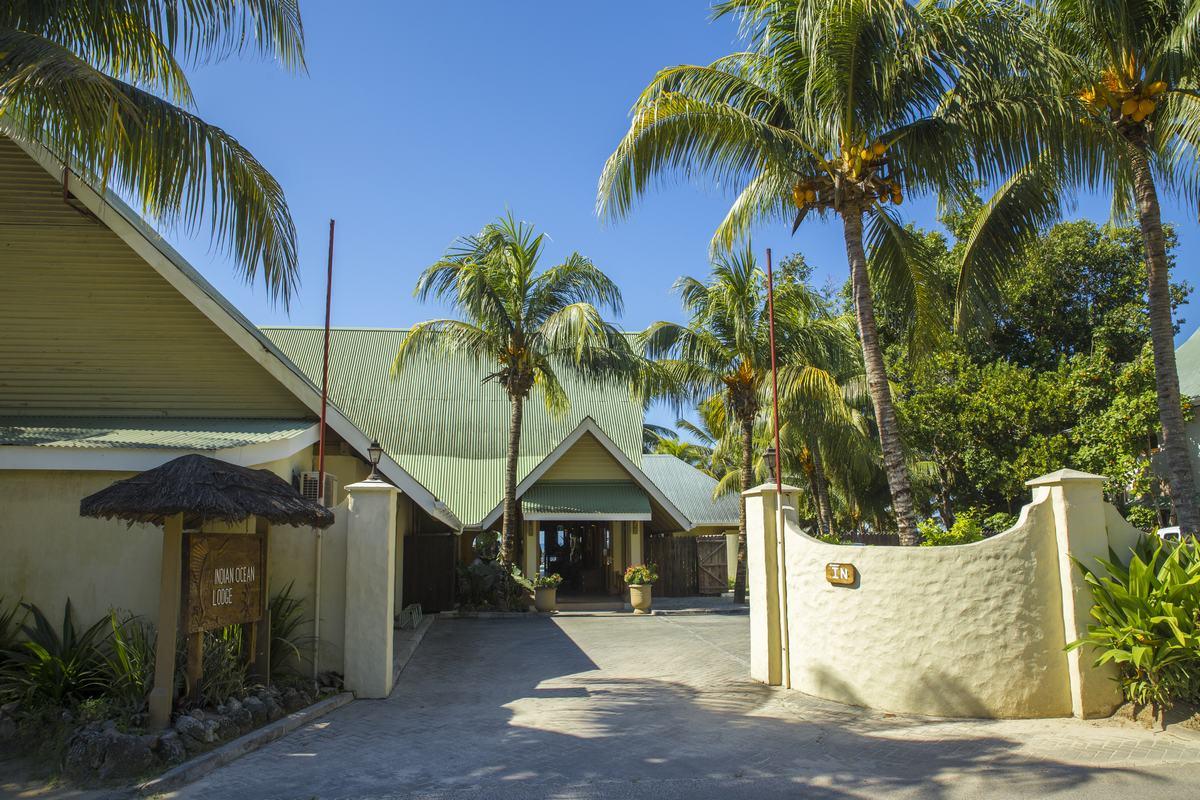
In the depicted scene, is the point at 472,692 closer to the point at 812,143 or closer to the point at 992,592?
the point at 992,592

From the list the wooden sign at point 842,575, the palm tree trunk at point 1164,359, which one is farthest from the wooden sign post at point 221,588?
the palm tree trunk at point 1164,359

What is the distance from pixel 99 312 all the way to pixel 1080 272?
25.2 metres

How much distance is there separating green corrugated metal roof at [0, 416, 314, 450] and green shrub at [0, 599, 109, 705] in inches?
70.1

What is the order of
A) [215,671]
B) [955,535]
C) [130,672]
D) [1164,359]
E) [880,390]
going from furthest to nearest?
[955,535] → [880,390] → [1164,359] → [215,671] → [130,672]

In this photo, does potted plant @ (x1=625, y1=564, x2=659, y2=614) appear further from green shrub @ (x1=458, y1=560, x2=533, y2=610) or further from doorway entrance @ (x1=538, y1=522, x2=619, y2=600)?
doorway entrance @ (x1=538, y1=522, x2=619, y2=600)

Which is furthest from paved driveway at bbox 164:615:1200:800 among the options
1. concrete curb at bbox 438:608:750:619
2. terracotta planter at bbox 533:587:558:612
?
terracotta planter at bbox 533:587:558:612

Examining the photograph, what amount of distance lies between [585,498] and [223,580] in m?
14.2

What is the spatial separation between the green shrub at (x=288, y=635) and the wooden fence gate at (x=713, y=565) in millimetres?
16332

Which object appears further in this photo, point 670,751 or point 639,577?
point 639,577

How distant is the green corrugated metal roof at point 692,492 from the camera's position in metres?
33.4

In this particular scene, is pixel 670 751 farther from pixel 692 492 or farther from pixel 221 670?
pixel 692 492

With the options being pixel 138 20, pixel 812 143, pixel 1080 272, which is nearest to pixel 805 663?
pixel 812 143

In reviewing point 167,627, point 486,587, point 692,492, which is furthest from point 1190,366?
point 167,627

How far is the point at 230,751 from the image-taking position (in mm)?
6984
